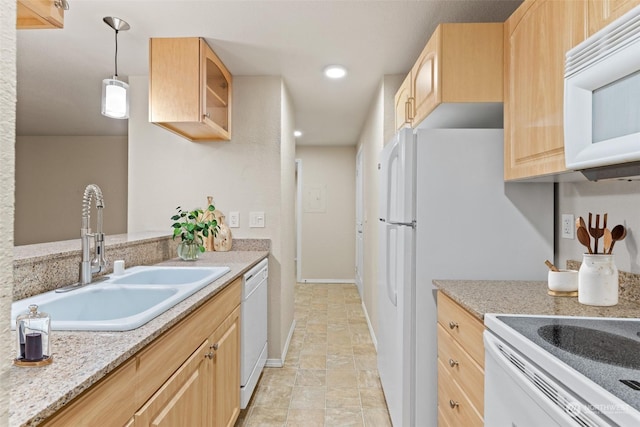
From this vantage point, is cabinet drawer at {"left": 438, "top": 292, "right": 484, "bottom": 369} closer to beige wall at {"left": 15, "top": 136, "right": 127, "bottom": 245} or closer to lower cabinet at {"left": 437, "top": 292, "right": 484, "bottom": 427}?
lower cabinet at {"left": 437, "top": 292, "right": 484, "bottom": 427}

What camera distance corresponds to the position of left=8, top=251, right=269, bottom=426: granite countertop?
0.65m

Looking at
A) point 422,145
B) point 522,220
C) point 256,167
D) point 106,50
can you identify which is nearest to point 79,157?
point 106,50

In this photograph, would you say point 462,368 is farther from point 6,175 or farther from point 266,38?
point 266,38

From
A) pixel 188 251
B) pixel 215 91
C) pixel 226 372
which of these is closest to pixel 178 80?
pixel 215 91

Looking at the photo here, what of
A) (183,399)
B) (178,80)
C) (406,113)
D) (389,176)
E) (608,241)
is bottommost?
(183,399)

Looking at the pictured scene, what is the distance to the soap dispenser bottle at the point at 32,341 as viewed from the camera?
0.82 meters

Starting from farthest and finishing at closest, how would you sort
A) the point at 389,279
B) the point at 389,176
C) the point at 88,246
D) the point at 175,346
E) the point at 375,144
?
1. the point at 375,144
2. the point at 389,176
3. the point at 389,279
4. the point at 88,246
5. the point at 175,346

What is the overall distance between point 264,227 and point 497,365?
7.18 feet

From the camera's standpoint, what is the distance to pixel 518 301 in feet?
4.55

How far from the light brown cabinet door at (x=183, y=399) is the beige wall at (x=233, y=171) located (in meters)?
1.54

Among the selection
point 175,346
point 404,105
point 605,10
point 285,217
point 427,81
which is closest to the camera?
point 605,10

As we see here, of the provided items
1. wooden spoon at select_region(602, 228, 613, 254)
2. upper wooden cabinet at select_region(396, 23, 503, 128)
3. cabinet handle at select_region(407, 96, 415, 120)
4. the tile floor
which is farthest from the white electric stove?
cabinet handle at select_region(407, 96, 415, 120)

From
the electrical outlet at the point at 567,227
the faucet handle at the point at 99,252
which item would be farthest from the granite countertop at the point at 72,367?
the electrical outlet at the point at 567,227

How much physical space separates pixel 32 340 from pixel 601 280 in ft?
5.46
